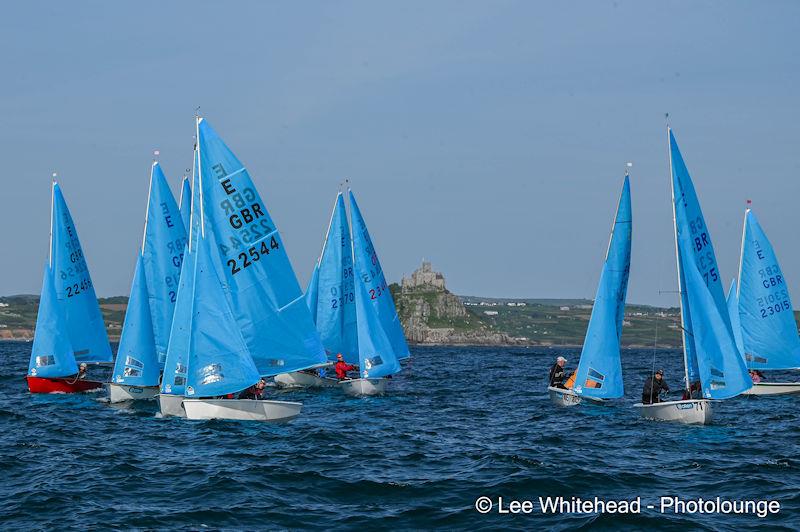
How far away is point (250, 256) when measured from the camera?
103 ft

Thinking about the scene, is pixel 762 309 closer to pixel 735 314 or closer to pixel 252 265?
pixel 735 314

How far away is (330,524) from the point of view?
1655 centimetres

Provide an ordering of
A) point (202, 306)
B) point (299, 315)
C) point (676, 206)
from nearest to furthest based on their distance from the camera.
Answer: point (202, 306) → point (676, 206) → point (299, 315)

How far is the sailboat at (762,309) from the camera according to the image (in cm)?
4741

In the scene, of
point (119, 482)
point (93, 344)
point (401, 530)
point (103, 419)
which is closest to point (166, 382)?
point (103, 419)

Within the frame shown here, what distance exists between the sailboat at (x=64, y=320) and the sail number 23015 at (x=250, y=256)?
11.8 m

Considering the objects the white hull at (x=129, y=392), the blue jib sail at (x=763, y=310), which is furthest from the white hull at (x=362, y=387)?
the blue jib sail at (x=763, y=310)

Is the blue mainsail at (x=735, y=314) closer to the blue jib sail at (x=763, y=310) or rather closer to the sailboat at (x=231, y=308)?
the blue jib sail at (x=763, y=310)

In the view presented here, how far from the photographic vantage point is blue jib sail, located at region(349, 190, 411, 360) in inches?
1833

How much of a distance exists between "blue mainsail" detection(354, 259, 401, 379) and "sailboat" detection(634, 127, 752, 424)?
1528cm

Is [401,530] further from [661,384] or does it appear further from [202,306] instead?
[661,384]

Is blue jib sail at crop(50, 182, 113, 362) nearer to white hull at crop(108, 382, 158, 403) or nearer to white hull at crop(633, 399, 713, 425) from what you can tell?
white hull at crop(108, 382, 158, 403)

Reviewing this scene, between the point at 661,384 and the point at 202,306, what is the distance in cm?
1509

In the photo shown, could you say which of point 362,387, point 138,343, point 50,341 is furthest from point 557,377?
point 50,341
